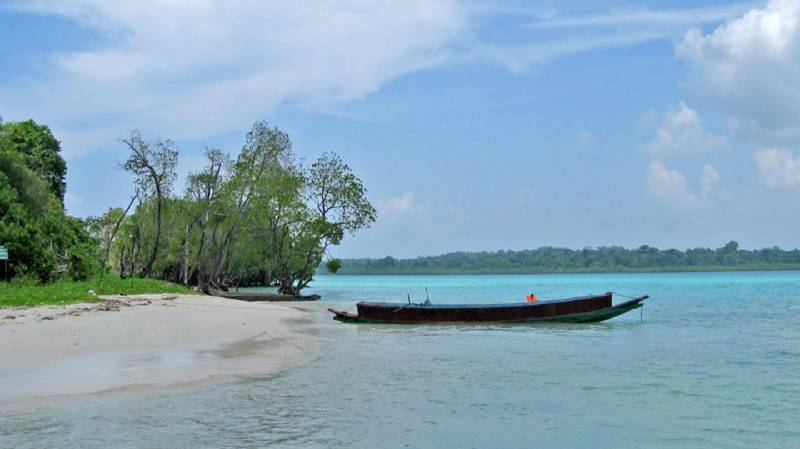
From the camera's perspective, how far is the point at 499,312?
25094 millimetres

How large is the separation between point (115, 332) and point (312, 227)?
32978mm

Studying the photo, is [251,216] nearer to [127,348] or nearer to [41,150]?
[41,150]

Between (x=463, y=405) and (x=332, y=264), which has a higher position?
(x=332, y=264)

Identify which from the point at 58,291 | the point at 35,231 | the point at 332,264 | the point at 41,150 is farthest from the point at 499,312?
the point at 41,150

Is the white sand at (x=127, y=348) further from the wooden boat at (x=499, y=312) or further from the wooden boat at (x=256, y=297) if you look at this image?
the wooden boat at (x=256, y=297)

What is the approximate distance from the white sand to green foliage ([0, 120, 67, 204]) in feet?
96.5

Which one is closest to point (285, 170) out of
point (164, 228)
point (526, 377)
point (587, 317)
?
point (164, 228)

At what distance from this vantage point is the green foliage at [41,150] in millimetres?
45844

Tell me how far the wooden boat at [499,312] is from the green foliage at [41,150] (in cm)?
2902

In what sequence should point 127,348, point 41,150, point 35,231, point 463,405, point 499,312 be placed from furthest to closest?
point 41,150 → point 35,231 → point 499,312 → point 127,348 → point 463,405

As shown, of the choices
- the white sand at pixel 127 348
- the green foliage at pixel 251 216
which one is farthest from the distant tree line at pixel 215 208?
the white sand at pixel 127 348

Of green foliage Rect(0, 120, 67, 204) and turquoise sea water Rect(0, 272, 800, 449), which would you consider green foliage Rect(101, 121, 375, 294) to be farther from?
turquoise sea water Rect(0, 272, 800, 449)

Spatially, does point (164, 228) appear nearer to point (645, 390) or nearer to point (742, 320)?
point (742, 320)

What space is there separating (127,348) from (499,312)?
14.2m
